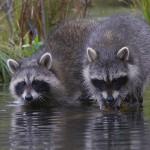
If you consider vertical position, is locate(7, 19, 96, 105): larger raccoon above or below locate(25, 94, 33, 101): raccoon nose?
above

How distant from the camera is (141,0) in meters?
13.3

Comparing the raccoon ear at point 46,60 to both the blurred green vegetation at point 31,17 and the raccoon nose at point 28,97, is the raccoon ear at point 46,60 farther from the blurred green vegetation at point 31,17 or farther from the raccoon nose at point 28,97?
the blurred green vegetation at point 31,17

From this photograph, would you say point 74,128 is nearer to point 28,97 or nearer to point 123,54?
point 123,54

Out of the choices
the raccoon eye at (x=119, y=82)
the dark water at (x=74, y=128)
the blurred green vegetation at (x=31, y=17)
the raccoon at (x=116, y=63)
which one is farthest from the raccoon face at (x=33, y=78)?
the blurred green vegetation at (x=31, y=17)

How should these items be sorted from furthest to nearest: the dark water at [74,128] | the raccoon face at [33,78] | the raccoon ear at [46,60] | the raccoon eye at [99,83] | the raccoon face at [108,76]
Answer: the raccoon ear at [46,60] < the raccoon face at [33,78] < the raccoon eye at [99,83] < the raccoon face at [108,76] < the dark water at [74,128]

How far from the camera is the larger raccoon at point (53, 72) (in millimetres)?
10211

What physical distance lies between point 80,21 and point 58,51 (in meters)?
1.03

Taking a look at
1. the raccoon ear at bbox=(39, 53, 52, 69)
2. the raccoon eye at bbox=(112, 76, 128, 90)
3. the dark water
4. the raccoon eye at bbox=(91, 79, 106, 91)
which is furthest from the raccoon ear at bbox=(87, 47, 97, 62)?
the raccoon ear at bbox=(39, 53, 52, 69)

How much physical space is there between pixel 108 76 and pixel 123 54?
1.34 feet

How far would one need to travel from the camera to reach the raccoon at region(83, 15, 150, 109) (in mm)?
9109

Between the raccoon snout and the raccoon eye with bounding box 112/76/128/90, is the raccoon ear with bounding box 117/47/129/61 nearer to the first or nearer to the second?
the raccoon eye with bounding box 112/76/128/90

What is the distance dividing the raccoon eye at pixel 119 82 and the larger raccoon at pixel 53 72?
4.39 feet

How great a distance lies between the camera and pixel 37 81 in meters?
10.2

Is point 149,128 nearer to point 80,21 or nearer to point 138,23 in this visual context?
point 138,23
